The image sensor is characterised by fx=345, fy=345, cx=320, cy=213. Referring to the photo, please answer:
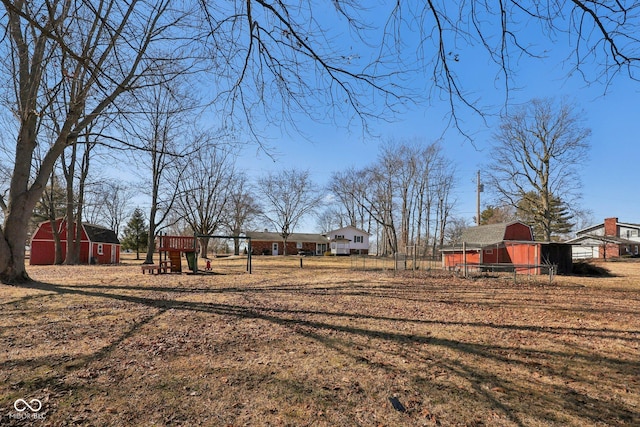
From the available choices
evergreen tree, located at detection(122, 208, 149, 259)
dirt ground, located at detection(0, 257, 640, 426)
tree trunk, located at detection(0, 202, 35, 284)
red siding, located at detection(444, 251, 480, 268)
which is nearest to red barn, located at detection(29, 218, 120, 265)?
evergreen tree, located at detection(122, 208, 149, 259)

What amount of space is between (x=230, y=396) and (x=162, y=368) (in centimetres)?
116

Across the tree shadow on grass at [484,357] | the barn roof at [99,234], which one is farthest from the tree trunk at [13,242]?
the barn roof at [99,234]

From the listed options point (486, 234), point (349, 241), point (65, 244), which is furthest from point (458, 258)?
point (65, 244)

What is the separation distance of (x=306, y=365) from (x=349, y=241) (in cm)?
5441

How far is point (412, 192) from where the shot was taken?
37.0 m

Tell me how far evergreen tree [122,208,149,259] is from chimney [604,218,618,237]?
194 ft

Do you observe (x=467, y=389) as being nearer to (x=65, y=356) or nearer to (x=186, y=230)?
(x=65, y=356)

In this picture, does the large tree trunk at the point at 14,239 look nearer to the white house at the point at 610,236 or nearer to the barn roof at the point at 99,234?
the barn roof at the point at 99,234

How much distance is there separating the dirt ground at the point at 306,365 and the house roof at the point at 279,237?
4993 centimetres

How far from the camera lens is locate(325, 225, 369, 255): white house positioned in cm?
5781

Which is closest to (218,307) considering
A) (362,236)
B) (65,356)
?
(65,356)

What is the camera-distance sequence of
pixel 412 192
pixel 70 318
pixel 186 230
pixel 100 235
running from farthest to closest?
pixel 186 230 → pixel 412 192 → pixel 100 235 → pixel 70 318

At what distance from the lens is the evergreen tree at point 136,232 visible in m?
50.4

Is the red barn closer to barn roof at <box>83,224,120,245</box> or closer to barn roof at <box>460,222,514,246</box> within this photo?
barn roof at <box>83,224,120,245</box>
